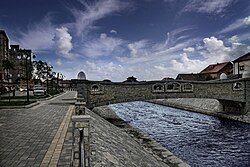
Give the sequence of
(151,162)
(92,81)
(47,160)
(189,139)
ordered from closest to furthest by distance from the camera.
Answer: (47,160)
(151,162)
(189,139)
(92,81)

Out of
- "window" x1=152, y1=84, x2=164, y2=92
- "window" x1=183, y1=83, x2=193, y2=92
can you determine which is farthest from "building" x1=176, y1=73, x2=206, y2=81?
"window" x1=152, y1=84, x2=164, y2=92

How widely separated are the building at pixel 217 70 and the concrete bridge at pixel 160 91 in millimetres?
36629

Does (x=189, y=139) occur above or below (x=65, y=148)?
below

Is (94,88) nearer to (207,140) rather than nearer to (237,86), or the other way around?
(207,140)

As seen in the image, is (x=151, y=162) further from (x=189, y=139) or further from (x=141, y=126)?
(x=141, y=126)

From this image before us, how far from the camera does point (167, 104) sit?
49.8 metres

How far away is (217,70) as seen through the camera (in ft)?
236

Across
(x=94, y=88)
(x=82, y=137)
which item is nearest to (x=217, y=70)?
(x=94, y=88)

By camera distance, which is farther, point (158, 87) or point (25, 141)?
point (158, 87)

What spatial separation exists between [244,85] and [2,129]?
27488mm

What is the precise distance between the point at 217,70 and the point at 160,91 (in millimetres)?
50701

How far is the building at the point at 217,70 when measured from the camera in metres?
69.8

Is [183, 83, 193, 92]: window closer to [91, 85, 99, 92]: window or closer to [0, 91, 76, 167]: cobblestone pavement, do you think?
[91, 85, 99, 92]: window

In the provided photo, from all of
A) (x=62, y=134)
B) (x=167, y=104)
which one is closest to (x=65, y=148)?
(x=62, y=134)
